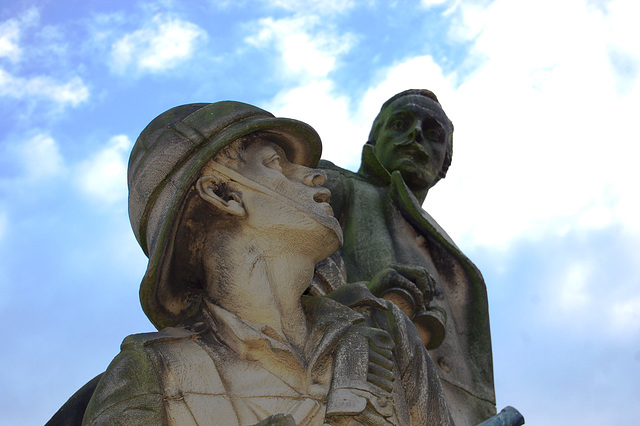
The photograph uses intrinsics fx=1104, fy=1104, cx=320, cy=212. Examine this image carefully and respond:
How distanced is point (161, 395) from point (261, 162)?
1467 mm

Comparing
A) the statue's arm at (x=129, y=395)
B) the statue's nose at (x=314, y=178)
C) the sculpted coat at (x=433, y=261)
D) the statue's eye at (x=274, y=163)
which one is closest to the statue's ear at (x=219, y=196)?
the statue's eye at (x=274, y=163)

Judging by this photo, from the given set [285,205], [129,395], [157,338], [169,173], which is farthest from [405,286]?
[129,395]

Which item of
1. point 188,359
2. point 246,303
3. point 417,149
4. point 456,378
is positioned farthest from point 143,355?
point 417,149

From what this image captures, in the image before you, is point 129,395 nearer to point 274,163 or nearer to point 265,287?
point 265,287

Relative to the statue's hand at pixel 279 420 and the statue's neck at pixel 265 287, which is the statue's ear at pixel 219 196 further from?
the statue's hand at pixel 279 420

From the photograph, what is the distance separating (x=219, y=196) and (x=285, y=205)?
33 centimetres

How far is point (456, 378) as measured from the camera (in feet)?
24.5

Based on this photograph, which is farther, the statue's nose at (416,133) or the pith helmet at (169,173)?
the statue's nose at (416,133)

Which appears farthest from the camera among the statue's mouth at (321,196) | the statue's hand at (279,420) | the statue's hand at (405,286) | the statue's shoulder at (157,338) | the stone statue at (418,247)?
the stone statue at (418,247)

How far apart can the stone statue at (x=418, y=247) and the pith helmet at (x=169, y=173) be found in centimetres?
180

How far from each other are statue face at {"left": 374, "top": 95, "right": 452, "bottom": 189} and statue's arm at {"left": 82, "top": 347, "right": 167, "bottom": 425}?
161 inches

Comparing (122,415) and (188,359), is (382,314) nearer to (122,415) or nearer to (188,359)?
(188,359)

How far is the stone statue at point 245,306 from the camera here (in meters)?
4.75

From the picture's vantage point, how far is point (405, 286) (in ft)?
22.9
